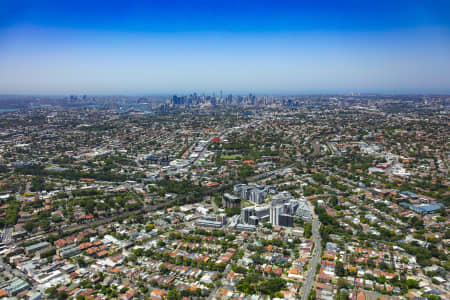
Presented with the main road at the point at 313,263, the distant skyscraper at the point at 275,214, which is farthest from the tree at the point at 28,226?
the main road at the point at 313,263

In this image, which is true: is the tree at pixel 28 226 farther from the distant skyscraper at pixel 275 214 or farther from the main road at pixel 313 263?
the main road at pixel 313 263

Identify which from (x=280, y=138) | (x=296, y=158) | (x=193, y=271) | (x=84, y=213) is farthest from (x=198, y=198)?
(x=280, y=138)

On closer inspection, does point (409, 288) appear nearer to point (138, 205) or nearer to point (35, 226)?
point (138, 205)

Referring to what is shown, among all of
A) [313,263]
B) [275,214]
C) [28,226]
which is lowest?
[313,263]

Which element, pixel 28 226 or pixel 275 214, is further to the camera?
pixel 275 214

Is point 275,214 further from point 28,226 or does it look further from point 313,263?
point 28,226

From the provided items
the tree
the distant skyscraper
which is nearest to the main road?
the distant skyscraper

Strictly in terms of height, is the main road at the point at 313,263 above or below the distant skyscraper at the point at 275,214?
below

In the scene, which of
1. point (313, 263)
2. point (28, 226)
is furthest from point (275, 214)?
point (28, 226)

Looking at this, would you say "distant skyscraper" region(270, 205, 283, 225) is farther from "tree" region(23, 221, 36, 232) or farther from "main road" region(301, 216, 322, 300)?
"tree" region(23, 221, 36, 232)
